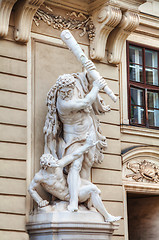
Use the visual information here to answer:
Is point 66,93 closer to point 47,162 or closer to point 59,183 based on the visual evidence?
point 47,162

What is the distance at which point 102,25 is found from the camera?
10406 millimetres

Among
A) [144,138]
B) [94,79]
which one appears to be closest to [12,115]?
[94,79]

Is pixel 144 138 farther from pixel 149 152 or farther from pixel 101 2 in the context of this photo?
pixel 101 2

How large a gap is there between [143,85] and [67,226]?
408 centimetres

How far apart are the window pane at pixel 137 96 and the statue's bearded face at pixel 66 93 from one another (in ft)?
8.32

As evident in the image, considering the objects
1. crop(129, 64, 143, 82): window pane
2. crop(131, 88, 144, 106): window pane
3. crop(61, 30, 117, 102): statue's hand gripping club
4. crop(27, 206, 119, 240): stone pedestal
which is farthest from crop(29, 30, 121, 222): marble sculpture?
crop(129, 64, 143, 82): window pane

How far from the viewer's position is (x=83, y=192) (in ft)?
29.7

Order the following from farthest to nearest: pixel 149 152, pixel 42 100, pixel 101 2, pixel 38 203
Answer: pixel 149 152 → pixel 101 2 → pixel 42 100 → pixel 38 203

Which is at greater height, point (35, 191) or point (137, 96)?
point (137, 96)

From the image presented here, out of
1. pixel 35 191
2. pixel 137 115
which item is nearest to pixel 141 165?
pixel 137 115

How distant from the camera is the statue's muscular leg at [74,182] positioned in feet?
29.0

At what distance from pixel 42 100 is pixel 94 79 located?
39.3 inches

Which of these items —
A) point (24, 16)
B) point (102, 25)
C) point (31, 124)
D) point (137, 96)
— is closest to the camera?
point (31, 124)

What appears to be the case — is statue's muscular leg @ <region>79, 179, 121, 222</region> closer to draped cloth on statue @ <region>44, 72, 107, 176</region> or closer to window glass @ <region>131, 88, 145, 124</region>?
draped cloth on statue @ <region>44, 72, 107, 176</region>
